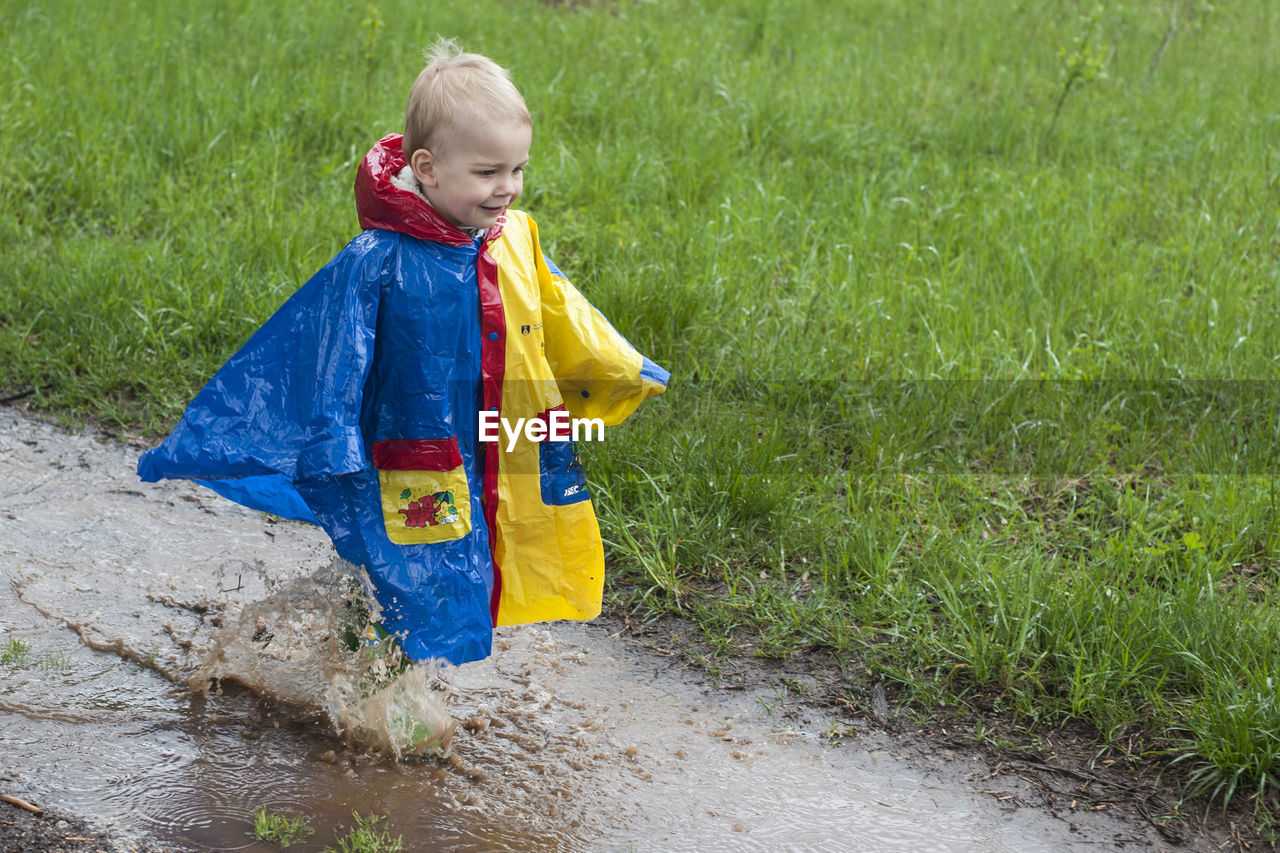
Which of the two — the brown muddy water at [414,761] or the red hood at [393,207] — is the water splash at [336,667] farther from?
the red hood at [393,207]

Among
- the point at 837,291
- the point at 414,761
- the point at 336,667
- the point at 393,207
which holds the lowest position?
the point at 414,761

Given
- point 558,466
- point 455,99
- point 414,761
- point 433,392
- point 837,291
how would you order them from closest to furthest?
1. point 455,99
2. point 433,392
3. point 558,466
4. point 414,761
5. point 837,291

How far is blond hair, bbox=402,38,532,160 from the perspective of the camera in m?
2.40

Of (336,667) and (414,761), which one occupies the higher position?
(336,667)

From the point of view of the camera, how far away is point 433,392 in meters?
2.56

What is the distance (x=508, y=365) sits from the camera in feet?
8.71

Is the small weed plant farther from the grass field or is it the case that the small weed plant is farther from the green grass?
the grass field

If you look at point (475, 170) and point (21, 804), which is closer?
point (475, 170)

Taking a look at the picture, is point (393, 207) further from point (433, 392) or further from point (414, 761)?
point (414, 761)

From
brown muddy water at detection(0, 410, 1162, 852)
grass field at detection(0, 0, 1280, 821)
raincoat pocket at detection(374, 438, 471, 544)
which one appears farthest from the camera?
grass field at detection(0, 0, 1280, 821)

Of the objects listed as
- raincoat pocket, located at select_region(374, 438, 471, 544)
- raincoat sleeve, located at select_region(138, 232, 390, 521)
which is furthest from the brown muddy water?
raincoat sleeve, located at select_region(138, 232, 390, 521)

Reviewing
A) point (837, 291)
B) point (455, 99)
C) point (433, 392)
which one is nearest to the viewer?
point (455, 99)

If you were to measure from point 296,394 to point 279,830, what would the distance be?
3.28 feet

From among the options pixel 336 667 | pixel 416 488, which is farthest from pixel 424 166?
pixel 336 667
